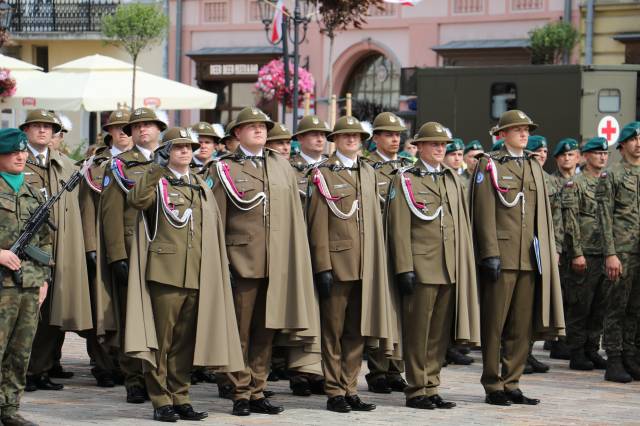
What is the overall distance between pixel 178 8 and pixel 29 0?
240 inches

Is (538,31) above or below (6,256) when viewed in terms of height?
above

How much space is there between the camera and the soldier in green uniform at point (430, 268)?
10703mm

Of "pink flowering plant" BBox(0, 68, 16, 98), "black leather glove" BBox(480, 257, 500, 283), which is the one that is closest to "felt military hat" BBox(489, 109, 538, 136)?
"black leather glove" BBox(480, 257, 500, 283)

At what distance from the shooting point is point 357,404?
10.5 m

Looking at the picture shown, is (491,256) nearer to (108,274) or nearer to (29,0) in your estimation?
(108,274)

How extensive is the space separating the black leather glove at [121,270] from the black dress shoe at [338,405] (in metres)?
1.80

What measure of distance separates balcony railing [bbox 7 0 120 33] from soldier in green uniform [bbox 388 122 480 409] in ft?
101

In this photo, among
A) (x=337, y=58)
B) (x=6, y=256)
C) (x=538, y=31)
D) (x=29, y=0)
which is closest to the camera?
(x=6, y=256)

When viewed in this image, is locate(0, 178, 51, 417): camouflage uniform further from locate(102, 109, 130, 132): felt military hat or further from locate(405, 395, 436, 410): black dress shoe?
locate(405, 395, 436, 410): black dress shoe

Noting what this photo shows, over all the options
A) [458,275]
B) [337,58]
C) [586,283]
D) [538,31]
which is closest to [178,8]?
[337,58]

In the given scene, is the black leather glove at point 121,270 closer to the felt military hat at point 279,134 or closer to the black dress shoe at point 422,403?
the felt military hat at point 279,134

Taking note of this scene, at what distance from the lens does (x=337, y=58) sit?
35.8 m

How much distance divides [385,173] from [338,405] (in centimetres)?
252

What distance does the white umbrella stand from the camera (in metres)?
22.6
